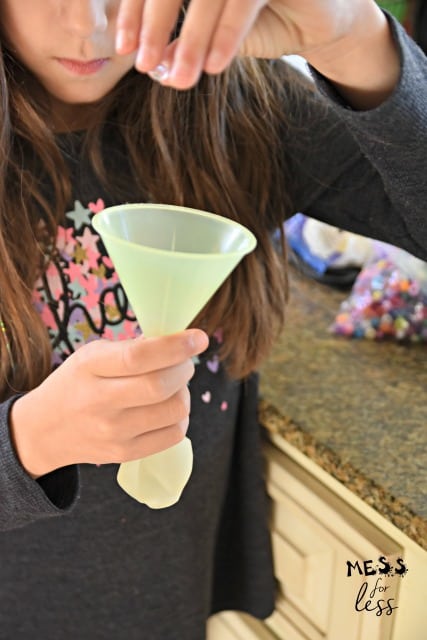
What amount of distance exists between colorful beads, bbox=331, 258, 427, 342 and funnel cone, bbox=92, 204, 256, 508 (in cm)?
46

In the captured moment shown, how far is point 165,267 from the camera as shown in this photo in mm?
500

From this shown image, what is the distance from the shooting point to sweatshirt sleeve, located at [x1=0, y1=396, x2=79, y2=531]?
0.68 meters

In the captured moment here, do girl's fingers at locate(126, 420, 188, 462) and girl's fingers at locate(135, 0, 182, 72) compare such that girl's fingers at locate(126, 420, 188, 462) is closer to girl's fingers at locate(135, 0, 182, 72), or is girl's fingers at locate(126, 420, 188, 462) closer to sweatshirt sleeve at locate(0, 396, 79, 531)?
sweatshirt sleeve at locate(0, 396, 79, 531)

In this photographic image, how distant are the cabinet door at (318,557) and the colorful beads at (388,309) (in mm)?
211

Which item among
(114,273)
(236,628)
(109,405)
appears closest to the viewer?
(109,405)

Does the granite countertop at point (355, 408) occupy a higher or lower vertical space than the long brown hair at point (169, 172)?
lower

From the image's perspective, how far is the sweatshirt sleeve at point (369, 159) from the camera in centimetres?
65

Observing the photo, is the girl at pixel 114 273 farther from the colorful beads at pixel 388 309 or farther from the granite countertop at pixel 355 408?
the colorful beads at pixel 388 309

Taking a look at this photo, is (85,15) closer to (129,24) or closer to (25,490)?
(129,24)

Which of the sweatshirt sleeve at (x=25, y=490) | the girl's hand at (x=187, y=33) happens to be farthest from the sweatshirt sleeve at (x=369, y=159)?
the sweatshirt sleeve at (x=25, y=490)

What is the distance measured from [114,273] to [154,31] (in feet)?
1.18

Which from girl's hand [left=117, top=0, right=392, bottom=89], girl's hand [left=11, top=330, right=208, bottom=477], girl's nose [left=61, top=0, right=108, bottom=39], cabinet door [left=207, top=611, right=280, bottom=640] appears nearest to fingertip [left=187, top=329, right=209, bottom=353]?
girl's hand [left=11, top=330, right=208, bottom=477]

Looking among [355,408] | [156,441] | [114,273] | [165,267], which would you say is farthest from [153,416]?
[355,408]

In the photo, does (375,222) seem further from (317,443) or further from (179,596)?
(179,596)
